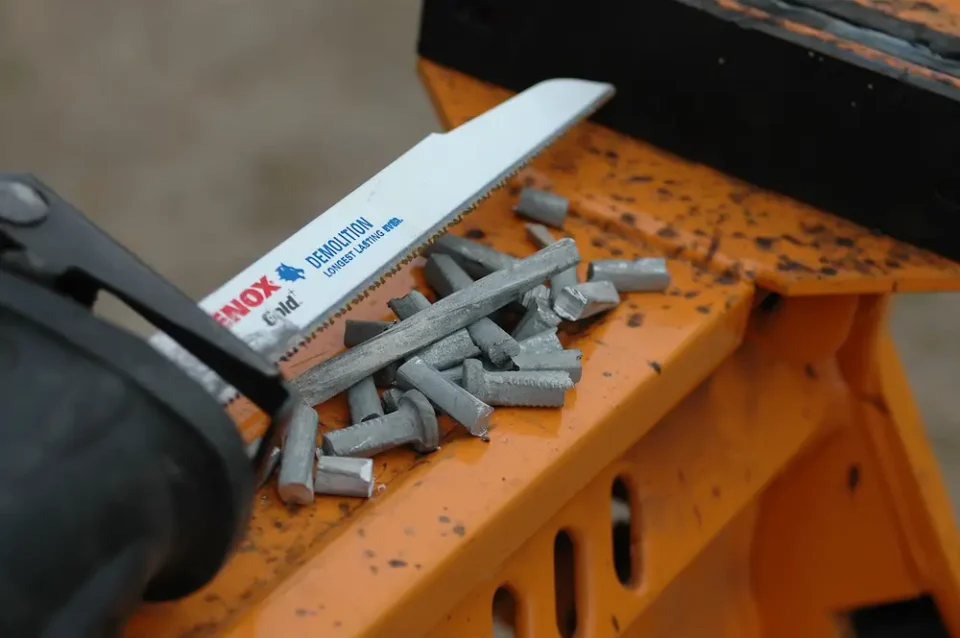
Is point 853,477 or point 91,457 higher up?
point 91,457

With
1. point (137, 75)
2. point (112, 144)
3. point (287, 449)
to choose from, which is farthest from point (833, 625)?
point (137, 75)

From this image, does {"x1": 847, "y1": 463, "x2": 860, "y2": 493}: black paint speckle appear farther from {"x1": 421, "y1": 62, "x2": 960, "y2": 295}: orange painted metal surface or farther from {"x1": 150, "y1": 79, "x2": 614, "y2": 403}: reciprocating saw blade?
{"x1": 150, "y1": 79, "x2": 614, "y2": 403}: reciprocating saw blade

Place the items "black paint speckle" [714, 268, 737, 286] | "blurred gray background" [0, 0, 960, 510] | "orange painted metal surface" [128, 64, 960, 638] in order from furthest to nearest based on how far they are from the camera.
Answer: "blurred gray background" [0, 0, 960, 510]
"black paint speckle" [714, 268, 737, 286]
"orange painted metal surface" [128, 64, 960, 638]

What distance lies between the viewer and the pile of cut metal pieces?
1.79 ft

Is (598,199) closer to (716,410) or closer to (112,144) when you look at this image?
(716,410)

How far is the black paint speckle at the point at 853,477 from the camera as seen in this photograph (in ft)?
2.81

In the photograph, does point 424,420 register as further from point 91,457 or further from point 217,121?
point 217,121

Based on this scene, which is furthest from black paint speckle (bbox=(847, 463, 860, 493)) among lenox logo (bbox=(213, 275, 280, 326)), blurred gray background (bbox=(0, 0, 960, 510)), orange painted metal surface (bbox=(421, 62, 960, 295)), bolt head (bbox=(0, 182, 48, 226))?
blurred gray background (bbox=(0, 0, 960, 510))

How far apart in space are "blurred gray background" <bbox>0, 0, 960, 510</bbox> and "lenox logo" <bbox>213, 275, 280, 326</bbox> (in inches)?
43.3

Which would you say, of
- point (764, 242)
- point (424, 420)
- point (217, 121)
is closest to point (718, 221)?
point (764, 242)

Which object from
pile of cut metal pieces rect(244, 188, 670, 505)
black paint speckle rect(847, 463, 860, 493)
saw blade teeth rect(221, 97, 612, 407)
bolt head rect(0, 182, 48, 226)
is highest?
bolt head rect(0, 182, 48, 226)

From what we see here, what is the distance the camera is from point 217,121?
1917 millimetres

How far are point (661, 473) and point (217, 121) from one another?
1.42m

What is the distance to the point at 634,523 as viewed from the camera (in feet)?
2.40
